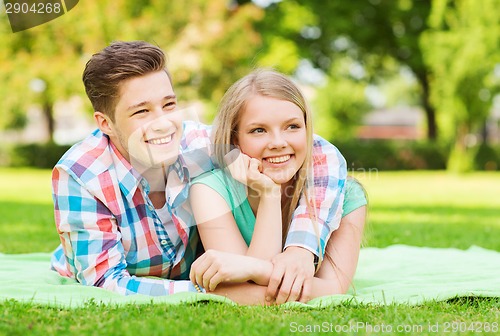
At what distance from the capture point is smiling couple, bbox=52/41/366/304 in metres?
3.29

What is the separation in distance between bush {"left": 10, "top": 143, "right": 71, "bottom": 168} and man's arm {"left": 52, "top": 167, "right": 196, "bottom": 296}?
2020 centimetres

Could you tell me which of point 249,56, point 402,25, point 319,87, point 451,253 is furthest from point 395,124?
point 451,253

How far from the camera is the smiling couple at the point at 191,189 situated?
3.29 m

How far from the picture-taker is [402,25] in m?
27.2

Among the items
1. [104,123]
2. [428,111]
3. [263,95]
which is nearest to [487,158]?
[428,111]

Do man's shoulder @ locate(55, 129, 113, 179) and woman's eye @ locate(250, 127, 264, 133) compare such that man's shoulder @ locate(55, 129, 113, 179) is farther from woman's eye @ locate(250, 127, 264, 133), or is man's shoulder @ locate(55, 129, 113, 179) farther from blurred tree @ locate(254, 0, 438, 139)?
blurred tree @ locate(254, 0, 438, 139)

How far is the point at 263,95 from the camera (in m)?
3.45

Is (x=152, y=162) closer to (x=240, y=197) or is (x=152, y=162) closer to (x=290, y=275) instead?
(x=240, y=197)

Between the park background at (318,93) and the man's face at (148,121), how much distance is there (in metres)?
0.90

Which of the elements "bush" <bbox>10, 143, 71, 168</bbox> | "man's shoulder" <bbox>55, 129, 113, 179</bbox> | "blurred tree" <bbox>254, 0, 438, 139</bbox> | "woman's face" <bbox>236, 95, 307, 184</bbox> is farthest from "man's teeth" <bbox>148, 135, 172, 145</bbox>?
"blurred tree" <bbox>254, 0, 438, 139</bbox>

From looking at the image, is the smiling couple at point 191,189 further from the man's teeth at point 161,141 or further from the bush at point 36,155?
the bush at point 36,155

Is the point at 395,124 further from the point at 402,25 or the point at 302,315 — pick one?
the point at 302,315

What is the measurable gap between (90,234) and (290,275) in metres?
1.08

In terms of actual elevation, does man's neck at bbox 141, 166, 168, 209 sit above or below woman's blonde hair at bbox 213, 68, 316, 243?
below
